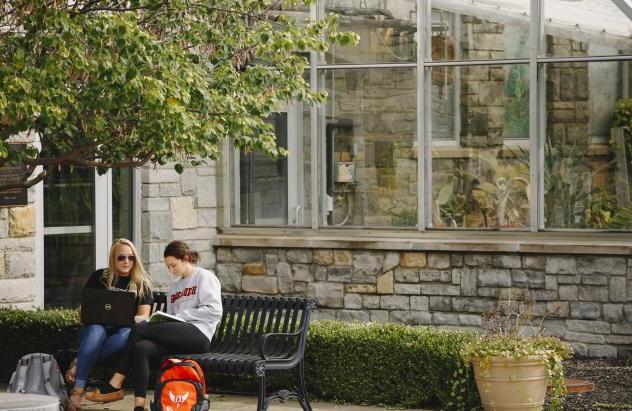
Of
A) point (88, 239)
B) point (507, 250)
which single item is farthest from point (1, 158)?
point (507, 250)

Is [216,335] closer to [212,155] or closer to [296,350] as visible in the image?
[296,350]

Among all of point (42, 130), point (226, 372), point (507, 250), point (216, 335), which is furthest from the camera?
point (507, 250)

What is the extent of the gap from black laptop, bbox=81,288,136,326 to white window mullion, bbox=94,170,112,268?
11.0ft

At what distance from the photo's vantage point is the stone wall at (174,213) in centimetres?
1316

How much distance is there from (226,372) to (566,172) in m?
5.04

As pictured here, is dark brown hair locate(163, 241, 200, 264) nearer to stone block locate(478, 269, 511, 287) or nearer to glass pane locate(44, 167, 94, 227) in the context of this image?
glass pane locate(44, 167, 94, 227)

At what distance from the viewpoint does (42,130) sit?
8.30 metres

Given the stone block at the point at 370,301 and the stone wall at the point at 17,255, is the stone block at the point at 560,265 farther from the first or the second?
the stone wall at the point at 17,255

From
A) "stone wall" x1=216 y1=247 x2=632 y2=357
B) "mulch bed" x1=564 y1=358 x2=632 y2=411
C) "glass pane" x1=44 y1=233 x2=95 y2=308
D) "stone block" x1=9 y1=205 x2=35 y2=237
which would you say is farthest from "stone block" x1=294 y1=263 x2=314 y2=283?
"stone block" x1=9 y1=205 x2=35 y2=237

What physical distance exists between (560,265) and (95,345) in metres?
4.97

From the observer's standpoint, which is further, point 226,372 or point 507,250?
point 507,250

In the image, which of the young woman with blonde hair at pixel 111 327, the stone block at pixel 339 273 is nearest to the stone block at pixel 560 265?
the stone block at pixel 339 273

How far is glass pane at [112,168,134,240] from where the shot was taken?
1315 cm

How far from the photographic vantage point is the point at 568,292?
1249cm
